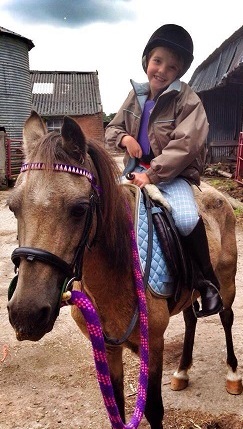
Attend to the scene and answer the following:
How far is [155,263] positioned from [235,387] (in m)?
1.72

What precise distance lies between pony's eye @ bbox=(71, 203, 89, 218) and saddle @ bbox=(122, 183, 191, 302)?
2.27ft

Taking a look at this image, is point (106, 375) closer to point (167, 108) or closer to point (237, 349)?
point (167, 108)

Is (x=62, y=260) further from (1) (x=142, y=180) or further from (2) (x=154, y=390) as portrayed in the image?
(2) (x=154, y=390)

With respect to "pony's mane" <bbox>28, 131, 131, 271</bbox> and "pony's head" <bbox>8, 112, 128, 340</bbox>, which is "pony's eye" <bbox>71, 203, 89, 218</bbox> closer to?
"pony's head" <bbox>8, 112, 128, 340</bbox>

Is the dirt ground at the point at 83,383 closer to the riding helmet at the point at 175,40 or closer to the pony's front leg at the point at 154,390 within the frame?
the pony's front leg at the point at 154,390

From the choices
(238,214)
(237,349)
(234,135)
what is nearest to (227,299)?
(237,349)

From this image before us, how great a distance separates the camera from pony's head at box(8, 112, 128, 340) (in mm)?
1440

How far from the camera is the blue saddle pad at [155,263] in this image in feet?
7.34

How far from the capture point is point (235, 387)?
10.8 feet

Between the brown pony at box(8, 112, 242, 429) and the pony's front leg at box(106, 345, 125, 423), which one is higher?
the brown pony at box(8, 112, 242, 429)

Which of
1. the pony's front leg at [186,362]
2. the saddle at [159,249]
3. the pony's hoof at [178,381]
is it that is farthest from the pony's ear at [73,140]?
the pony's hoof at [178,381]

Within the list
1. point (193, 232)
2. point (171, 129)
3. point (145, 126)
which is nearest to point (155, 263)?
point (193, 232)

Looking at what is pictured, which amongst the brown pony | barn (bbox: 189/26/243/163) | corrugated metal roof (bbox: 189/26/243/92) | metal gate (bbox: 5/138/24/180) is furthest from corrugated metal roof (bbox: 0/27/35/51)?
the brown pony

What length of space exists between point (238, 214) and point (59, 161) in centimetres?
793
